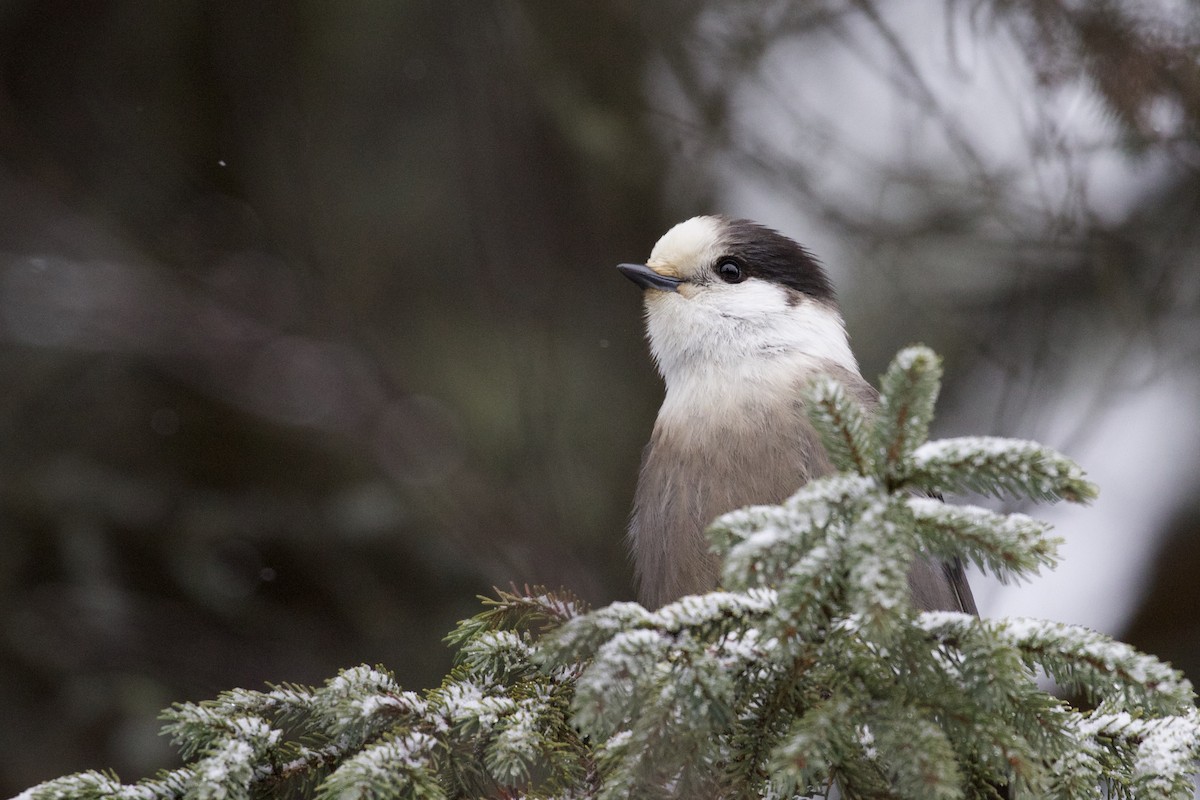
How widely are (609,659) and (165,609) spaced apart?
2643 mm

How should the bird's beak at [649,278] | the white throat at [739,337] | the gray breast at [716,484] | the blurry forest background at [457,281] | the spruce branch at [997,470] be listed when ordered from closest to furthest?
the spruce branch at [997,470] → the gray breast at [716,484] → the white throat at [739,337] → the bird's beak at [649,278] → the blurry forest background at [457,281]

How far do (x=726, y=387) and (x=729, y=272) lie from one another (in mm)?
415

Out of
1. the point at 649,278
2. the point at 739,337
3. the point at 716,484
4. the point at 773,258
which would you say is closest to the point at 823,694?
the point at 716,484

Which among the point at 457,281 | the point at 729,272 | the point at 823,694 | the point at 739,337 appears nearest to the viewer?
the point at 823,694

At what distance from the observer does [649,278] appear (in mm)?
2777

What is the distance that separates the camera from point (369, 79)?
353cm

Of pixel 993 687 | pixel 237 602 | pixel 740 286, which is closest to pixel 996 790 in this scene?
pixel 993 687

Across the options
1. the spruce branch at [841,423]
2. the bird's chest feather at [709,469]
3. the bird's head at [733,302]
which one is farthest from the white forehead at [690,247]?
the spruce branch at [841,423]

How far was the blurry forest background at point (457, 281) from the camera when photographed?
3.18 metres

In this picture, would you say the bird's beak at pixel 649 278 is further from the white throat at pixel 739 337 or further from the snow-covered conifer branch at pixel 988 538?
the snow-covered conifer branch at pixel 988 538

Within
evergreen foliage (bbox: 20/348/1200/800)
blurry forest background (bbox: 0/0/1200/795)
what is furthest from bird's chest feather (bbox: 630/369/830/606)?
evergreen foliage (bbox: 20/348/1200/800)

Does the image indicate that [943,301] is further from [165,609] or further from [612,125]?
[165,609]

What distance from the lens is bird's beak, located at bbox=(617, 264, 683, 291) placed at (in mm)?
2773

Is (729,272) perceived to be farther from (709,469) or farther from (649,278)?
(709,469)
